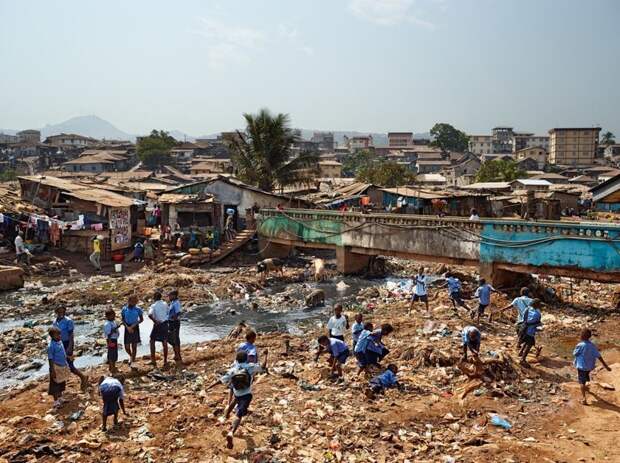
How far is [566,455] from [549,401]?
2.02 m

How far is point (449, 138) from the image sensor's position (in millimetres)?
94250

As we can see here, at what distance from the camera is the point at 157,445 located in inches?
304

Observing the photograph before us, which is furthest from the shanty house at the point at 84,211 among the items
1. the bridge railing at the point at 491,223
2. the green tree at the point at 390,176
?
the green tree at the point at 390,176

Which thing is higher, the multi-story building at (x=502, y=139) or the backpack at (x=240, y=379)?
the multi-story building at (x=502, y=139)

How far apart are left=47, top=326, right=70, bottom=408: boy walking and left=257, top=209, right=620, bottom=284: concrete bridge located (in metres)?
13.5

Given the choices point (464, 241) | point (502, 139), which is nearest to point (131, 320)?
point (464, 241)

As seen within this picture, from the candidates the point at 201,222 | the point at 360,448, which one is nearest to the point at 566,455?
the point at 360,448

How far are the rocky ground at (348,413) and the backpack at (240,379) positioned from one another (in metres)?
0.88

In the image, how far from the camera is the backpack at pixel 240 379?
755cm

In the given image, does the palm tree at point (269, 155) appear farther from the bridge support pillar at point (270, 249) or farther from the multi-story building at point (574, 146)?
the multi-story building at point (574, 146)

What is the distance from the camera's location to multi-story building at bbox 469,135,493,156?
11281 centimetres

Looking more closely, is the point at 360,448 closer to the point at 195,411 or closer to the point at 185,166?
the point at 195,411

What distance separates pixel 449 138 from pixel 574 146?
798 inches

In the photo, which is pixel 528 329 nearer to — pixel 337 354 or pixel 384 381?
pixel 384 381
